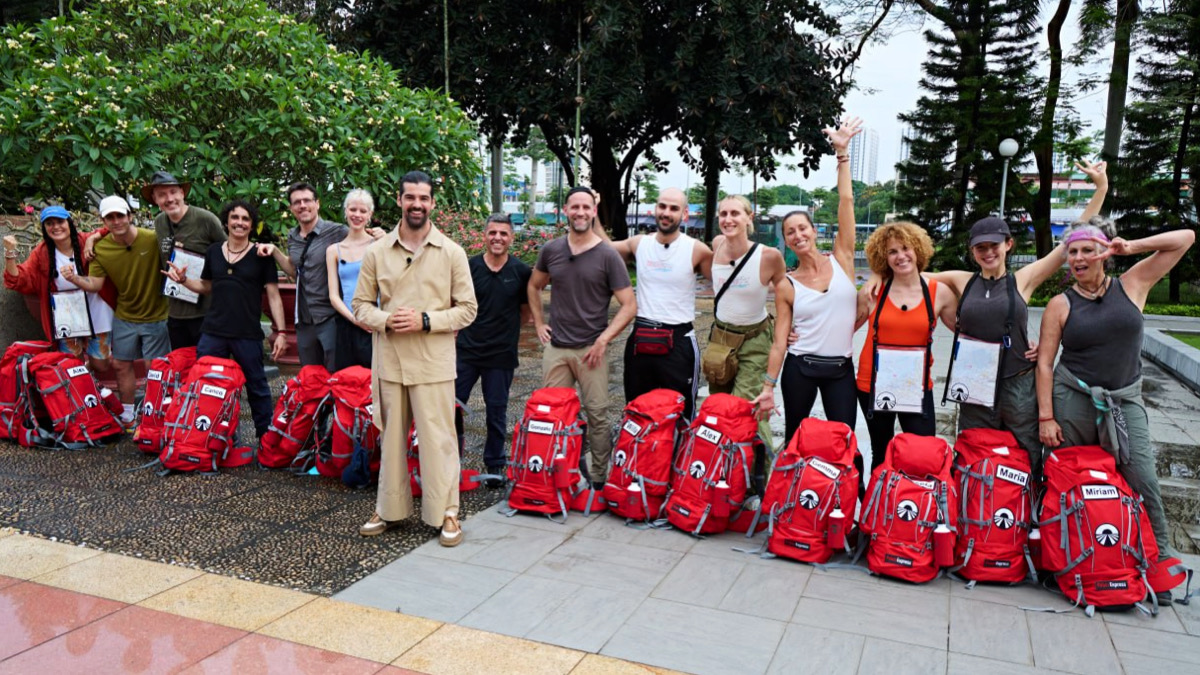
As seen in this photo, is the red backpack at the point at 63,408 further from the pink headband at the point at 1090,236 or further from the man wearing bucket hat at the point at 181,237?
the pink headband at the point at 1090,236

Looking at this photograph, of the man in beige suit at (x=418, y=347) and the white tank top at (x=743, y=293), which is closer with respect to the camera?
the man in beige suit at (x=418, y=347)

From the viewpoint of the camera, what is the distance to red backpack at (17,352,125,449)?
Answer: 19.5 ft

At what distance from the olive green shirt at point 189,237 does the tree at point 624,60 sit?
38.3ft

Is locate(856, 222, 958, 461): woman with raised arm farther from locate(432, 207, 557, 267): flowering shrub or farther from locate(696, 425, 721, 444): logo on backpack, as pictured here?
locate(432, 207, 557, 267): flowering shrub

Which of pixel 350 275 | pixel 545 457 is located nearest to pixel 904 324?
pixel 545 457

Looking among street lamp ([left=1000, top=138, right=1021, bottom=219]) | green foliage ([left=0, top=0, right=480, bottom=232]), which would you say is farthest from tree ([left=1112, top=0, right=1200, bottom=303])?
green foliage ([left=0, top=0, right=480, bottom=232])

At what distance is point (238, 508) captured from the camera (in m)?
4.84

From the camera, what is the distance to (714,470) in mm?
4504

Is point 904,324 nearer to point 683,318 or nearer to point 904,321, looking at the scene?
point 904,321

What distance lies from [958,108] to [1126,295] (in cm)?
2100

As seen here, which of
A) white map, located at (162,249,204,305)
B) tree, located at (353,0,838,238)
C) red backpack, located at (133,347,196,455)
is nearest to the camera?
red backpack, located at (133,347,196,455)

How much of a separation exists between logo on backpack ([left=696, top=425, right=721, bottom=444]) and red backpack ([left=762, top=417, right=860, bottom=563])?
363 mm

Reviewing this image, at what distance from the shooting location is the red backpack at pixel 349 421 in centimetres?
520

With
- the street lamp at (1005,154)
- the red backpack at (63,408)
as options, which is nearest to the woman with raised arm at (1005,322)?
the red backpack at (63,408)
